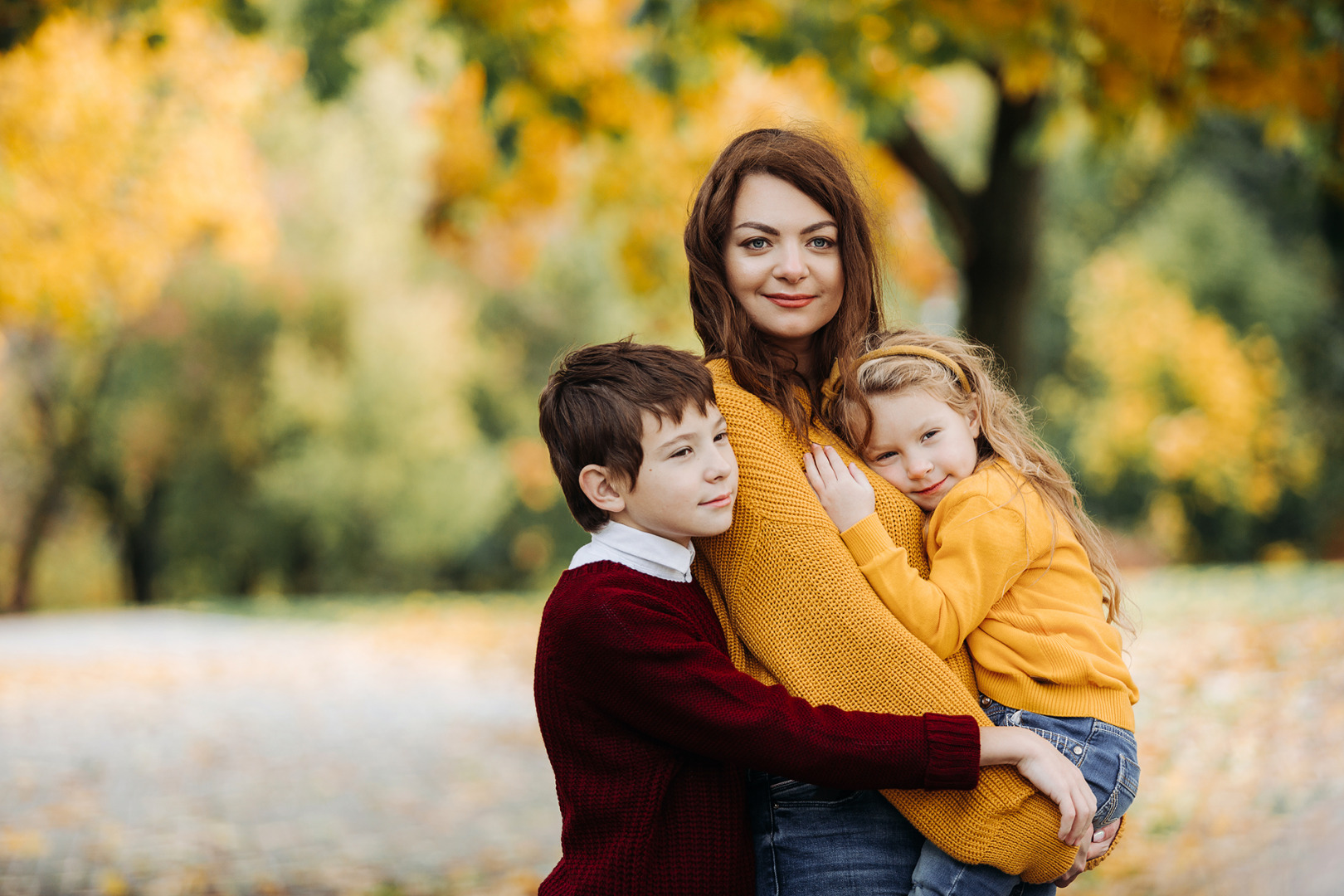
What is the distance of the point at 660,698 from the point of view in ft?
5.37

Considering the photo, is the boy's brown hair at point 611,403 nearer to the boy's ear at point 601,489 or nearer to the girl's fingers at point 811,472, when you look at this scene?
the boy's ear at point 601,489

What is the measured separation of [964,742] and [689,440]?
0.59 meters

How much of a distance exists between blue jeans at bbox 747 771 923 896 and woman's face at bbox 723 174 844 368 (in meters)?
0.77

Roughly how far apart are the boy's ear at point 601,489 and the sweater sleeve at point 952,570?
355 mm

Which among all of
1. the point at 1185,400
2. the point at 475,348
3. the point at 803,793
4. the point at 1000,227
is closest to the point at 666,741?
the point at 803,793

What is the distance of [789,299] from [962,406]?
0.34 m

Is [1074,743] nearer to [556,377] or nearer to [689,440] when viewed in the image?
[689,440]

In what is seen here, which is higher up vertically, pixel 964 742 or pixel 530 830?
pixel 964 742

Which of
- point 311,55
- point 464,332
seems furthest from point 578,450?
point 464,332

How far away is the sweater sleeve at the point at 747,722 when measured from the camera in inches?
64.1

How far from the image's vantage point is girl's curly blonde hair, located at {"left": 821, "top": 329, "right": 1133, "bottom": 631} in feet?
6.24

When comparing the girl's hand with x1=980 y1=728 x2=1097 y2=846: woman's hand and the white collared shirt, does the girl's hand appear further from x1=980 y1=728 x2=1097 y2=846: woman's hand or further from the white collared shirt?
x1=980 y1=728 x2=1097 y2=846: woman's hand

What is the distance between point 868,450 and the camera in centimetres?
193

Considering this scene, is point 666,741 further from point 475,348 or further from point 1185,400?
point 1185,400
